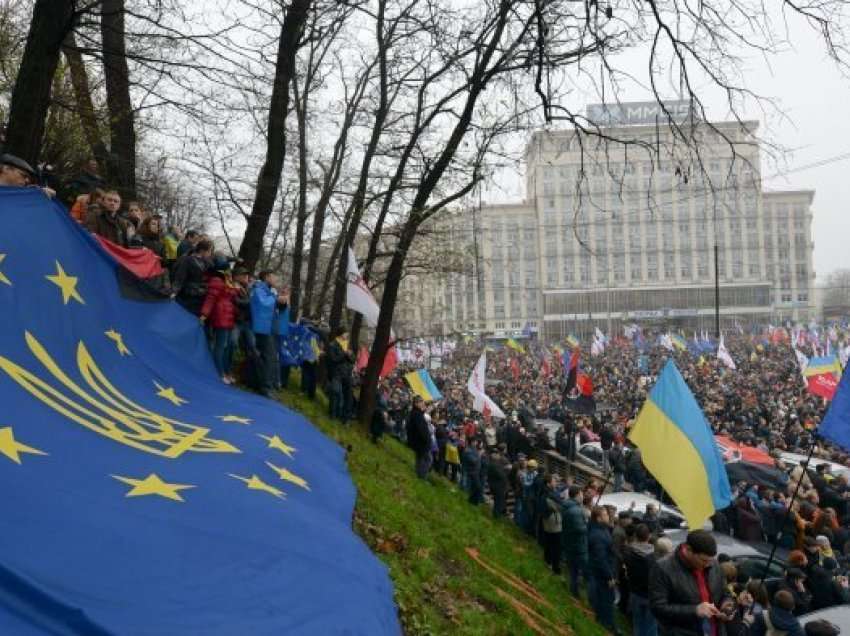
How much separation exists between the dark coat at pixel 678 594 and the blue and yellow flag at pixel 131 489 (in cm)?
192

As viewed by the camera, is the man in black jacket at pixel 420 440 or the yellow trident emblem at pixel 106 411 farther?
the man in black jacket at pixel 420 440

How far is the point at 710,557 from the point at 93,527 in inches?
144

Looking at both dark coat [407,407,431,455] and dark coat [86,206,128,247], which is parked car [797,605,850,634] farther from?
dark coat [86,206,128,247]

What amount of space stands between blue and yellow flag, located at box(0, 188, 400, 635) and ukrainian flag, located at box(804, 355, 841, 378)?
21.8 m

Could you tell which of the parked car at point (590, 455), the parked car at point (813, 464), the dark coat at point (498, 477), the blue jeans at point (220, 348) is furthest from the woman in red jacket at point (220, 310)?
the parked car at point (813, 464)

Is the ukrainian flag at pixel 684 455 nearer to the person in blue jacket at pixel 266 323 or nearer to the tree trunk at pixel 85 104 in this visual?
the person in blue jacket at pixel 266 323

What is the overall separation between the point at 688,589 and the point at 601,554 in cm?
428

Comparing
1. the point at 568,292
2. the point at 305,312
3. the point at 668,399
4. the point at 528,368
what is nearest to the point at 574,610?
the point at 668,399

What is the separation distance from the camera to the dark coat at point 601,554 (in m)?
8.44

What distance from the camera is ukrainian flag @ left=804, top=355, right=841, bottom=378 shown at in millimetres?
22570

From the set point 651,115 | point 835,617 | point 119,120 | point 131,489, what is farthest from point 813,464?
point 131,489

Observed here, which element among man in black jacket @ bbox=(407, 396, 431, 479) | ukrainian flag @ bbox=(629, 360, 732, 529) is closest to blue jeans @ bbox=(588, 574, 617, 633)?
Answer: ukrainian flag @ bbox=(629, 360, 732, 529)

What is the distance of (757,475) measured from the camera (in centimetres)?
1509

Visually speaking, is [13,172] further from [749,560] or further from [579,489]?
[749,560]
